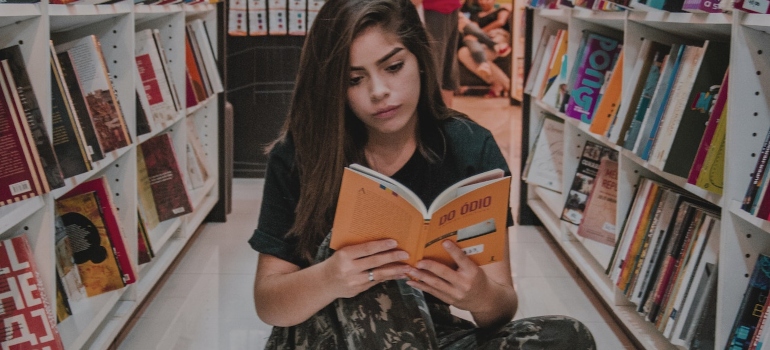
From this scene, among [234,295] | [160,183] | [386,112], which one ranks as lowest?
[234,295]

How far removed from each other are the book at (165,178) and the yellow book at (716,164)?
161 centimetres

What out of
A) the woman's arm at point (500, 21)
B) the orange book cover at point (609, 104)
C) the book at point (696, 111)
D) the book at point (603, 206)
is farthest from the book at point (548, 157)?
the woman's arm at point (500, 21)

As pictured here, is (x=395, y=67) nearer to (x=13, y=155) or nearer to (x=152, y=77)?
(x=13, y=155)

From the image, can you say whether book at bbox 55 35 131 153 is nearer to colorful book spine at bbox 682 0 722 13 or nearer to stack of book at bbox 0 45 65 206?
stack of book at bbox 0 45 65 206

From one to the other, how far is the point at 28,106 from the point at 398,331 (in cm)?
80

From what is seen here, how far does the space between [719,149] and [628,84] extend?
23.8 inches

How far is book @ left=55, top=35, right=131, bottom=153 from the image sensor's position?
1.94m

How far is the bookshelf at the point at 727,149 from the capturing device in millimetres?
1438

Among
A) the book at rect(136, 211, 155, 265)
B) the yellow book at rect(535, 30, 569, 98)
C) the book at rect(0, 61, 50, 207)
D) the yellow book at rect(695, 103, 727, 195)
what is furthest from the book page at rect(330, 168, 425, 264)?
the yellow book at rect(535, 30, 569, 98)

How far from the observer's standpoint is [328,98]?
4.29ft

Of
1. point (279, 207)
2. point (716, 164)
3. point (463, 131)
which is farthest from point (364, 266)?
point (716, 164)

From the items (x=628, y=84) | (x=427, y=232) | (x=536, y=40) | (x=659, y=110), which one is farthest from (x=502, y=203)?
(x=536, y=40)

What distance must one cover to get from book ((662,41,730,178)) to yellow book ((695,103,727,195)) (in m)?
0.14

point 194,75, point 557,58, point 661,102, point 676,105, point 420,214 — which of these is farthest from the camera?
point 194,75
